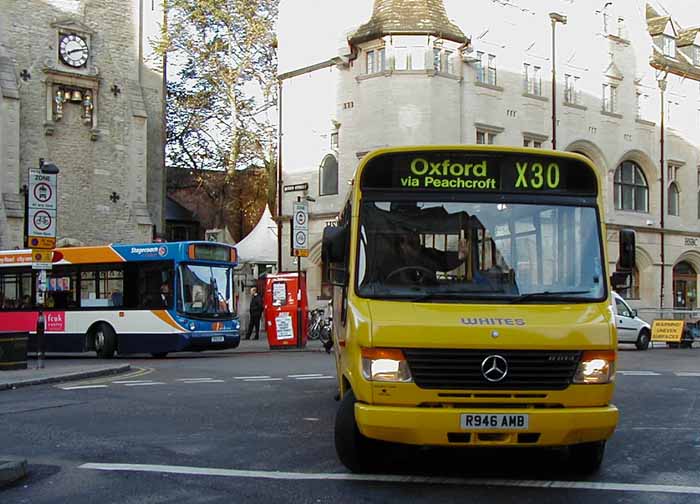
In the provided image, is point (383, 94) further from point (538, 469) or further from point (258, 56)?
point (538, 469)

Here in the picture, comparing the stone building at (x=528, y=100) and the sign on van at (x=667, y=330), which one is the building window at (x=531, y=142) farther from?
the sign on van at (x=667, y=330)

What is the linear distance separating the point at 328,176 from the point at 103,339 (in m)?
16.0

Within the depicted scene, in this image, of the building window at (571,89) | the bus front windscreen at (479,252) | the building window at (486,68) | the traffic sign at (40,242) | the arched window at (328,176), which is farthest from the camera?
the building window at (571,89)

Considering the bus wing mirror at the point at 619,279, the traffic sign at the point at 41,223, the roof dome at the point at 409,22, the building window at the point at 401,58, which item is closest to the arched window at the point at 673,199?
the roof dome at the point at 409,22

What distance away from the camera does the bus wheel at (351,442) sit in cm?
736

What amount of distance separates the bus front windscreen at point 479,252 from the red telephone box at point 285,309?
20141 mm

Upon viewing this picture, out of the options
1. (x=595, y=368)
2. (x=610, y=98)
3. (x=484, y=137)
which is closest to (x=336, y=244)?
(x=595, y=368)

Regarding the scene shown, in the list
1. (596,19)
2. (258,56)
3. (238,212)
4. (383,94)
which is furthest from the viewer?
(238,212)

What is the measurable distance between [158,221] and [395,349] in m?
37.7

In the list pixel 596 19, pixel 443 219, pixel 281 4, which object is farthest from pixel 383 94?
pixel 443 219

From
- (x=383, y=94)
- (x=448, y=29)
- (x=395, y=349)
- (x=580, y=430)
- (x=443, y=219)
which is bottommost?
(x=580, y=430)

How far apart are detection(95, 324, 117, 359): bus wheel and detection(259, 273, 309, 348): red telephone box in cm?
547

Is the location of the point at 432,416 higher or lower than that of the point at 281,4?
lower

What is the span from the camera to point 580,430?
22.5 feet
